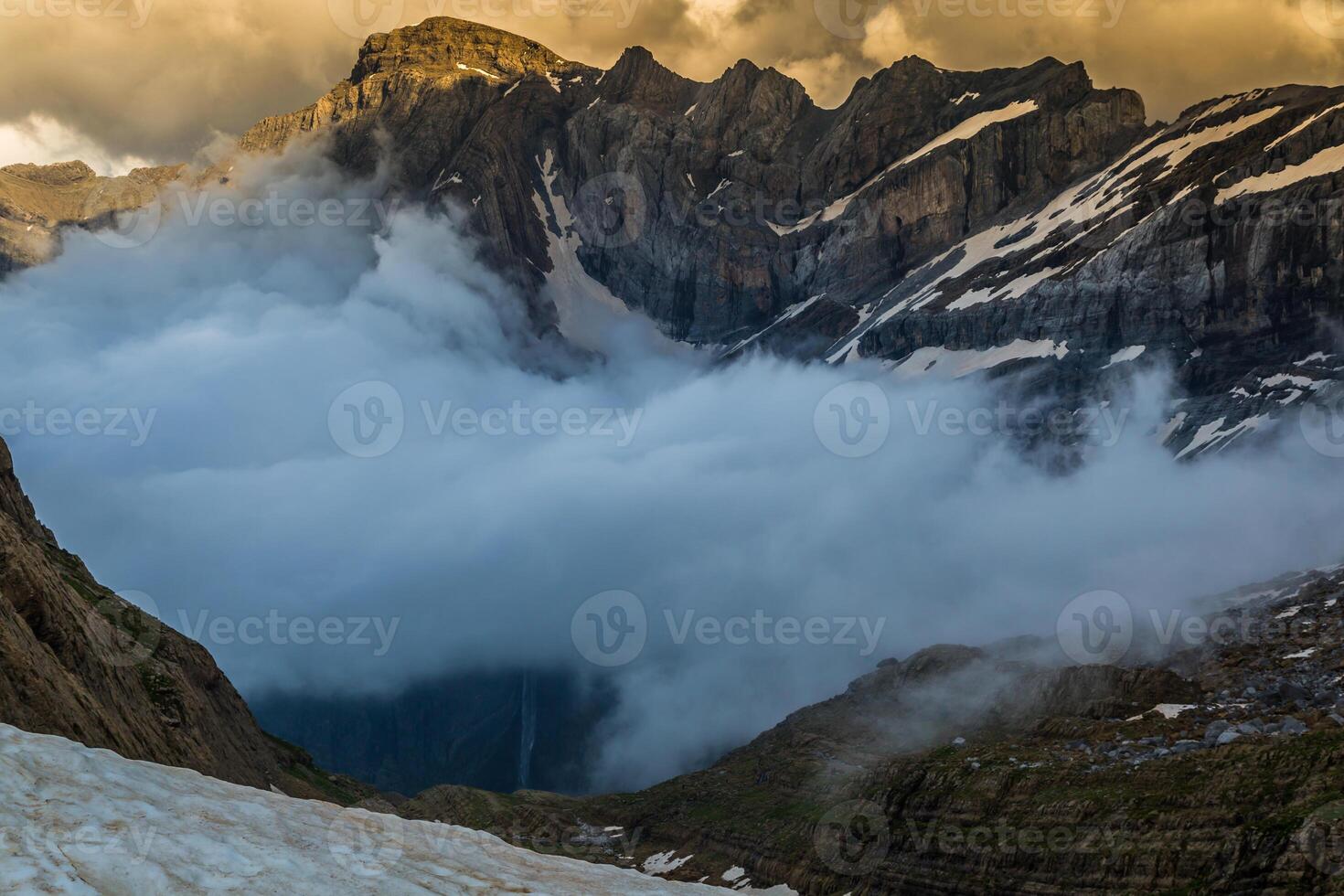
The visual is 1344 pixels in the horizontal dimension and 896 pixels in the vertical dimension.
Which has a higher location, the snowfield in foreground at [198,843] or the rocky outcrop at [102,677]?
the rocky outcrop at [102,677]

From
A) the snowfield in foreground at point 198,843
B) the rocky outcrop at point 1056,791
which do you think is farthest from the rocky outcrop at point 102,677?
the rocky outcrop at point 1056,791

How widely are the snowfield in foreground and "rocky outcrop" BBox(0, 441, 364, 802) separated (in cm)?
1064

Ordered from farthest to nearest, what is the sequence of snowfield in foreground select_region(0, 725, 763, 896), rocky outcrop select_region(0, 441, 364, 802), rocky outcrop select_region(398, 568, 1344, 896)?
rocky outcrop select_region(398, 568, 1344, 896), rocky outcrop select_region(0, 441, 364, 802), snowfield in foreground select_region(0, 725, 763, 896)

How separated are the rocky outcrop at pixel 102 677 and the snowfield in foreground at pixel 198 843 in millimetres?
10644

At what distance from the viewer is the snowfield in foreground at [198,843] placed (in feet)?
79.7

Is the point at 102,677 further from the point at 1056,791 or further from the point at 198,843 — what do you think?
the point at 1056,791

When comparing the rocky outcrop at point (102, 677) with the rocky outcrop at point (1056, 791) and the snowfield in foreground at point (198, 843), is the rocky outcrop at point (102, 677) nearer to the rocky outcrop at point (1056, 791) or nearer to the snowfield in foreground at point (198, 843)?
the snowfield in foreground at point (198, 843)

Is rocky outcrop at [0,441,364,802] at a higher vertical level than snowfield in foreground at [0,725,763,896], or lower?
higher

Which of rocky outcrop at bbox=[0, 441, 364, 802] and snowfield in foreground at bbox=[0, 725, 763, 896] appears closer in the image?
snowfield in foreground at bbox=[0, 725, 763, 896]

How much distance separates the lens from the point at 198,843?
26.7m

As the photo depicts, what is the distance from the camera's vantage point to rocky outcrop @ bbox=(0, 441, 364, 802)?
4288cm

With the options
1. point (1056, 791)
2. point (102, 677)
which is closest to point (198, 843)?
point (102, 677)

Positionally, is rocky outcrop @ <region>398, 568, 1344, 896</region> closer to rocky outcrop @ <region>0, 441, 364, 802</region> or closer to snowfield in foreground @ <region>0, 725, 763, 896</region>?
snowfield in foreground @ <region>0, 725, 763, 896</region>

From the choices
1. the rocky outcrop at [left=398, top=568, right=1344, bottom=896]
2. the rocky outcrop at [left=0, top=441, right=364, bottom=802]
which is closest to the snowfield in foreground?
the rocky outcrop at [left=0, top=441, right=364, bottom=802]
